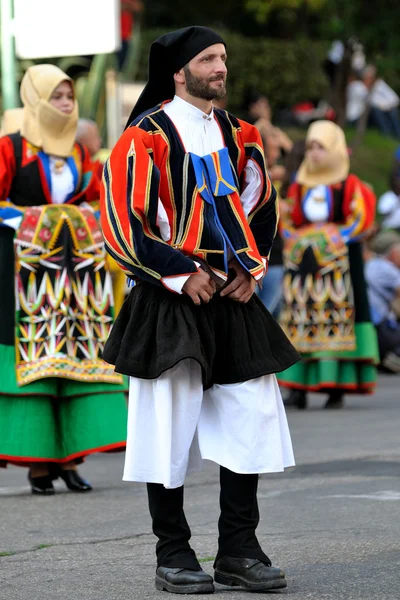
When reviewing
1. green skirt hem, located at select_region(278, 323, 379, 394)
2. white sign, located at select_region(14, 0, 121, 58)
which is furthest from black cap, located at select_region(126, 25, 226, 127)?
green skirt hem, located at select_region(278, 323, 379, 394)

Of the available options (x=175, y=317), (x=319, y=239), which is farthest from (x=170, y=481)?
(x=319, y=239)

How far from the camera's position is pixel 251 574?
16.6 ft

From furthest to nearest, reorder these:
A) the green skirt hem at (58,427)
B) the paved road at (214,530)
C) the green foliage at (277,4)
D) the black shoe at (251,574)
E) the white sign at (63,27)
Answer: the green foliage at (277,4) → the white sign at (63,27) → the green skirt hem at (58,427) → the paved road at (214,530) → the black shoe at (251,574)

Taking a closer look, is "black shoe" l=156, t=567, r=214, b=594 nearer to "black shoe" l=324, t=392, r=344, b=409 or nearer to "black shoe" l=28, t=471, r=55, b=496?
"black shoe" l=28, t=471, r=55, b=496

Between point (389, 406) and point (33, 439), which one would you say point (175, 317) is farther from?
point (389, 406)

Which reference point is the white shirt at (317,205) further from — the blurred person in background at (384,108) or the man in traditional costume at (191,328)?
the blurred person in background at (384,108)

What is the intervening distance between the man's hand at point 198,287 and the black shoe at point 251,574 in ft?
2.79

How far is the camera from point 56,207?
764 cm

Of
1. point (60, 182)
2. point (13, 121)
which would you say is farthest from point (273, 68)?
point (60, 182)

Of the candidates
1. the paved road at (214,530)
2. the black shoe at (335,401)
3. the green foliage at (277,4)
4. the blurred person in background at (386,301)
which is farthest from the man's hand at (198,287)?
the green foliage at (277,4)

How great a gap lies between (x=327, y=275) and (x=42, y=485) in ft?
14.1

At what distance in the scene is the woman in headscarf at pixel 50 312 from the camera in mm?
7527

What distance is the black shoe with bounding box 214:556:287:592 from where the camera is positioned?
16.5 feet

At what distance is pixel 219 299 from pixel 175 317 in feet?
0.58
